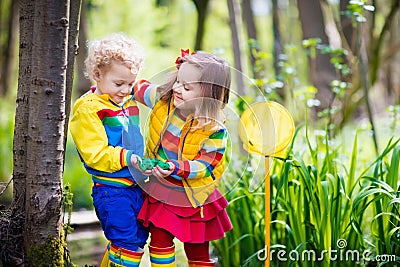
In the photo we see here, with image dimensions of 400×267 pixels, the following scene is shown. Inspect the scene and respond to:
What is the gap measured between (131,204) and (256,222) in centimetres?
96

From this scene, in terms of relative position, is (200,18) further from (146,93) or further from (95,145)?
(95,145)

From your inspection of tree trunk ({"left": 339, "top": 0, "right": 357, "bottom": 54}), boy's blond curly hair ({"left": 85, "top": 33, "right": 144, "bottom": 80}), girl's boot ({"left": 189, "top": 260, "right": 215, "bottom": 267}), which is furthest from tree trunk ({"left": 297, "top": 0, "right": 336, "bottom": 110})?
boy's blond curly hair ({"left": 85, "top": 33, "right": 144, "bottom": 80})

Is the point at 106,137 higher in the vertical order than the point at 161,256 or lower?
higher

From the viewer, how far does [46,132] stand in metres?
2.25

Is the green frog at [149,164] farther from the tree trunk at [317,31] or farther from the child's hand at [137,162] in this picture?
the tree trunk at [317,31]

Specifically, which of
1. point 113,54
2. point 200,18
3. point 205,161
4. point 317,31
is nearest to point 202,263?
point 205,161

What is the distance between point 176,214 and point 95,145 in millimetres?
430

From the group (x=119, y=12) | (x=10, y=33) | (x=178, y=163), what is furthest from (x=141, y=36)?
(x=178, y=163)

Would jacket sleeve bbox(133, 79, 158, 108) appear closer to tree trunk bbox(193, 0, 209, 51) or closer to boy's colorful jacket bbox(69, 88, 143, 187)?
boy's colorful jacket bbox(69, 88, 143, 187)

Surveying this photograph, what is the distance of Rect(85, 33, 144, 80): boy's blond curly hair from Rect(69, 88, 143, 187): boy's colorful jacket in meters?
0.12

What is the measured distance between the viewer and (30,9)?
2398mm

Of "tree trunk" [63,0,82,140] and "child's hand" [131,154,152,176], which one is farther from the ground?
"tree trunk" [63,0,82,140]

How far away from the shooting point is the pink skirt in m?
2.32

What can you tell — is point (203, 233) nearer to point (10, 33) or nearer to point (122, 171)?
point (122, 171)
